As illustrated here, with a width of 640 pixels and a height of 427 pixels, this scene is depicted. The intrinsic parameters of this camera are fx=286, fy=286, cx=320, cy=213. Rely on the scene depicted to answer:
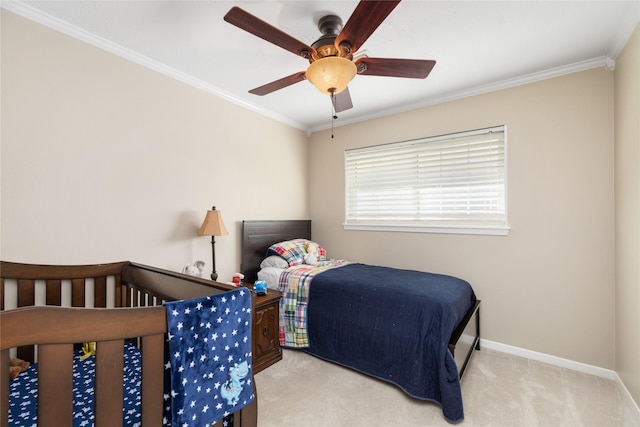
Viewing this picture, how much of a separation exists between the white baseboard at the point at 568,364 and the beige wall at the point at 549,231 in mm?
40

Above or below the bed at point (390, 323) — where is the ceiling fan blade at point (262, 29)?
above

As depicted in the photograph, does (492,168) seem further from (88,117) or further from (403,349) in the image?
(88,117)

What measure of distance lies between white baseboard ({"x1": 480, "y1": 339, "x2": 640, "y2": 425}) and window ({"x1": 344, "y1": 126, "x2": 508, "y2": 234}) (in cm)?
106

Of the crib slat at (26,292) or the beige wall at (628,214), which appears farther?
the beige wall at (628,214)

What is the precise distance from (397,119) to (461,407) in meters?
2.71

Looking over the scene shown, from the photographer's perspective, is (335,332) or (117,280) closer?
(117,280)

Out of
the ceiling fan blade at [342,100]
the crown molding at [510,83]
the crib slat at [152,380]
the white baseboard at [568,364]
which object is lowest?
the white baseboard at [568,364]

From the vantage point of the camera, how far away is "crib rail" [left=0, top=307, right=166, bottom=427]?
0.72 meters

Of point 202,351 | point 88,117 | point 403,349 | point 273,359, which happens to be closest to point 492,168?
point 403,349

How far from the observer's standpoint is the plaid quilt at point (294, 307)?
2.54m

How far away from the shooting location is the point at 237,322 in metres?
1.09

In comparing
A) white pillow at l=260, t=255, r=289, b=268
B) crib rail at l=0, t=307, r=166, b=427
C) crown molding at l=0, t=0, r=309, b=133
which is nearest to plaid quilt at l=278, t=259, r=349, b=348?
white pillow at l=260, t=255, r=289, b=268

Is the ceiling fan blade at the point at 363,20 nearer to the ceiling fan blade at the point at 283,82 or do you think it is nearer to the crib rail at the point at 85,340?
the ceiling fan blade at the point at 283,82

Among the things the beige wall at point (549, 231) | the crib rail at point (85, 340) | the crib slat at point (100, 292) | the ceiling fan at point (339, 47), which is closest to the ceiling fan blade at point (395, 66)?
the ceiling fan at point (339, 47)
